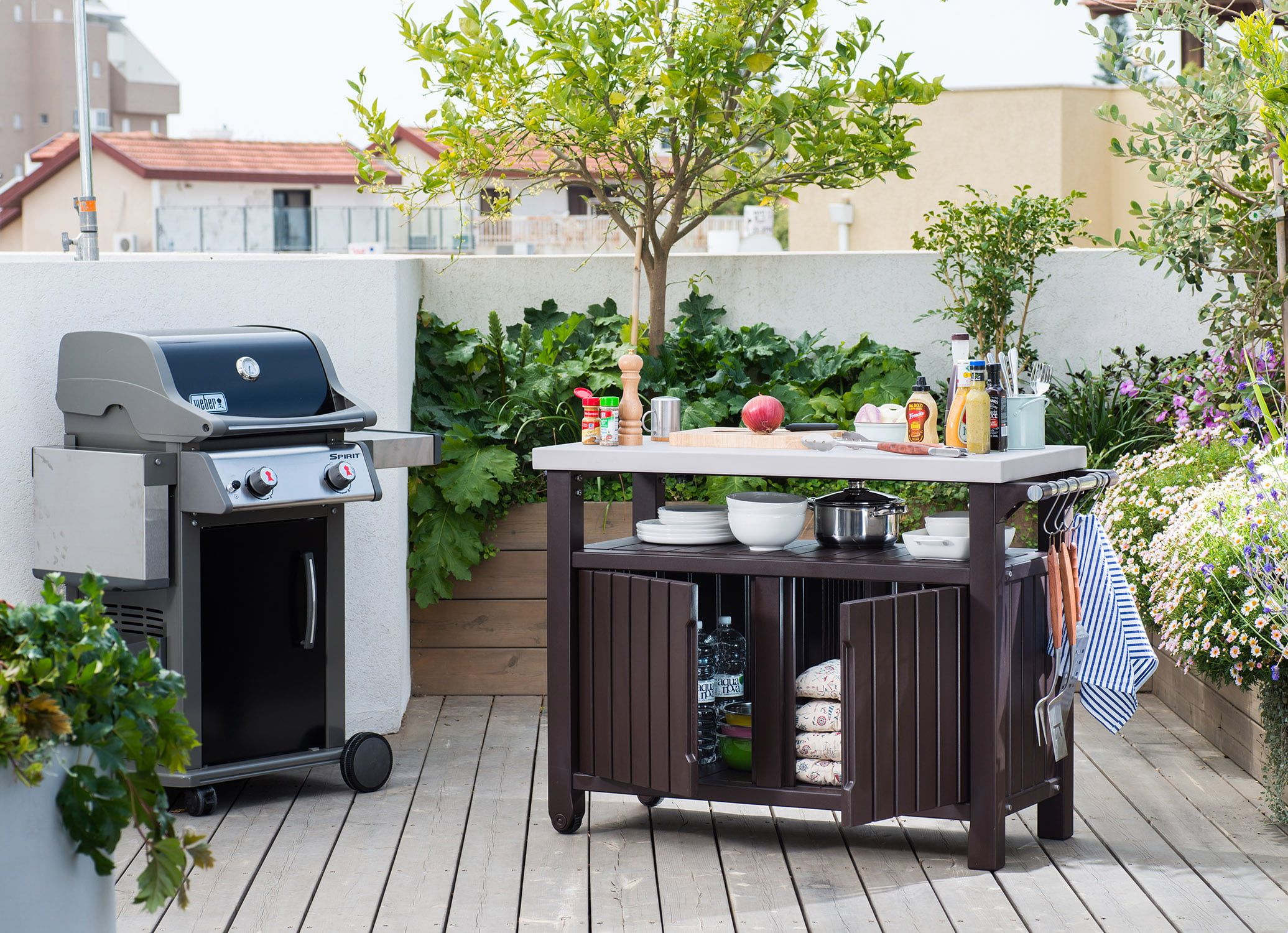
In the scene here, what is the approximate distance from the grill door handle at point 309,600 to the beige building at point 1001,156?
547 inches

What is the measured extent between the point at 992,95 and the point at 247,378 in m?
15.0

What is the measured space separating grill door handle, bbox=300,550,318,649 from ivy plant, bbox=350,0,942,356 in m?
1.93

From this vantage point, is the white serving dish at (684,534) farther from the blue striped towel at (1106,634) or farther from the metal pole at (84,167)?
the metal pole at (84,167)

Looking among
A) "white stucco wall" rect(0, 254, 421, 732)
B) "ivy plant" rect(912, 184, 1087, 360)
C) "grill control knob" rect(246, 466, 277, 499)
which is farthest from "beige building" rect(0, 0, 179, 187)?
"grill control knob" rect(246, 466, 277, 499)

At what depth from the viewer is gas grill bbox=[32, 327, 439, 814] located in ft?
12.1

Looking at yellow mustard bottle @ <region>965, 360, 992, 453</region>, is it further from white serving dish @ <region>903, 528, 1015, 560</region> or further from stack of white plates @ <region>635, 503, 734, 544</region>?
stack of white plates @ <region>635, 503, 734, 544</region>

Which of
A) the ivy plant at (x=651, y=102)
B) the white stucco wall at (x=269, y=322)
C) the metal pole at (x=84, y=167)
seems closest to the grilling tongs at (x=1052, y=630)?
the white stucco wall at (x=269, y=322)

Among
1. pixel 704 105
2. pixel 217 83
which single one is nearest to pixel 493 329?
pixel 704 105

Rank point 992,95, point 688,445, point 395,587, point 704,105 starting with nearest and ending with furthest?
point 688,445
point 395,587
point 704,105
point 992,95

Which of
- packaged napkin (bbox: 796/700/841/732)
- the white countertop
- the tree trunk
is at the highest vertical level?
the tree trunk

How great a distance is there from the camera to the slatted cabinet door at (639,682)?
341cm

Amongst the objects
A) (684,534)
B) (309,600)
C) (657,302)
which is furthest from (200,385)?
(657,302)

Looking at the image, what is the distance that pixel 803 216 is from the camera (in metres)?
18.4

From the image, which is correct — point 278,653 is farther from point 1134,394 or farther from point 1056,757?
point 1134,394
